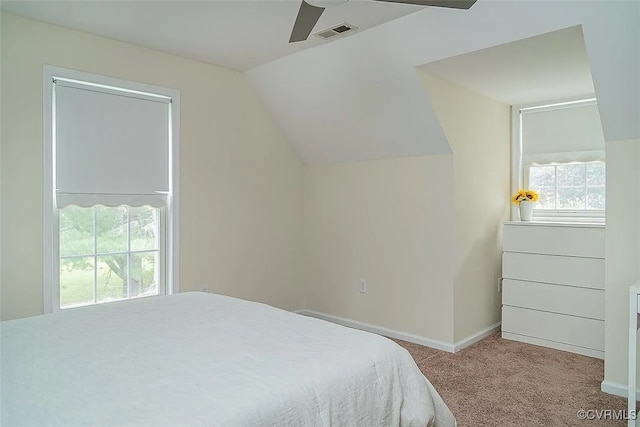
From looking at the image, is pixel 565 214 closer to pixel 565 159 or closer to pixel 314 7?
pixel 565 159

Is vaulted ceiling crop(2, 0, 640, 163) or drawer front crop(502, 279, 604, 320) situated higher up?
vaulted ceiling crop(2, 0, 640, 163)

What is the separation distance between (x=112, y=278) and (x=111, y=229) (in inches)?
13.9

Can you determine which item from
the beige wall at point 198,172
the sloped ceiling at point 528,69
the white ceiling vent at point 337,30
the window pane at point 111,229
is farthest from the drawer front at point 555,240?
the window pane at point 111,229

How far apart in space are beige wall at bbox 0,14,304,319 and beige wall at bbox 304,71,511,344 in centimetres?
37

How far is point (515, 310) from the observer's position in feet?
12.3

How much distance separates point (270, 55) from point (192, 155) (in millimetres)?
992

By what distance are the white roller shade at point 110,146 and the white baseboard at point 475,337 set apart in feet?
8.26

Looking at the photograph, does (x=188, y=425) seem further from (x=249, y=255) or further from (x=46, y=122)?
(x=249, y=255)

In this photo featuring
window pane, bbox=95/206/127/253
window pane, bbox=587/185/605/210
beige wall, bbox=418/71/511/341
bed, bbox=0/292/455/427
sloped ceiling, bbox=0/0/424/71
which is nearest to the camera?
bed, bbox=0/292/455/427

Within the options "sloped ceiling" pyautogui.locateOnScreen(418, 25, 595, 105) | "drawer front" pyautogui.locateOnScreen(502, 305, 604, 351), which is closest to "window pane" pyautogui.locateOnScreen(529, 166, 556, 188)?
"sloped ceiling" pyautogui.locateOnScreen(418, 25, 595, 105)

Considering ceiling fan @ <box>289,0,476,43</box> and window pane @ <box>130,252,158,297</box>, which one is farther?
window pane @ <box>130,252,158,297</box>

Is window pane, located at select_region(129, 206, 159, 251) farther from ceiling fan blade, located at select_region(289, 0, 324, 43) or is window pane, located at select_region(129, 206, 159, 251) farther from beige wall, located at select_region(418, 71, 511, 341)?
beige wall, located at select_region(418, 71, 511, 341)

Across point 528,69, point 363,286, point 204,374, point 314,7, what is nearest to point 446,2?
point 314,7

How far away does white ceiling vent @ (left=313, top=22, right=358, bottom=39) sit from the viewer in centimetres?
288
